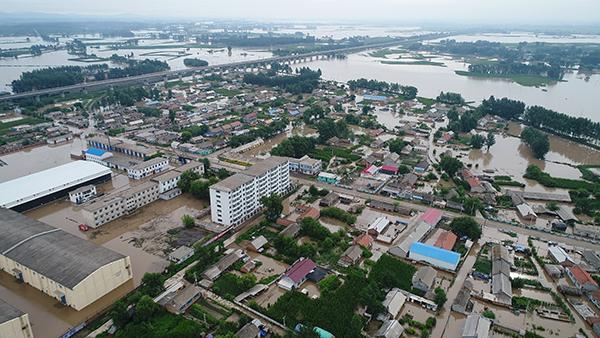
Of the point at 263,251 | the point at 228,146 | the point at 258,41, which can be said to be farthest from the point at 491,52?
the point at 263,251

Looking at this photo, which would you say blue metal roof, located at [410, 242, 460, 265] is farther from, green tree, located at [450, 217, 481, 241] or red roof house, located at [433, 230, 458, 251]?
green tree, located at [450, 217, 481, 241]

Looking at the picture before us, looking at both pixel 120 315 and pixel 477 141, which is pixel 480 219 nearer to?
pixel 477 141

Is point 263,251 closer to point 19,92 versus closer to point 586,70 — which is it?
point 19,92

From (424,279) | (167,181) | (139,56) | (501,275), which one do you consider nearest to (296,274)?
(424,279)

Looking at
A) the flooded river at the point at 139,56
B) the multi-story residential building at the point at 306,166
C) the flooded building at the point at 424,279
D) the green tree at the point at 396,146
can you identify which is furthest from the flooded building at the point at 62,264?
the flooded river at the point at 139,56

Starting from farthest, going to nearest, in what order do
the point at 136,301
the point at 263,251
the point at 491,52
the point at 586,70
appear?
Answer: the point at 491,52 < the point at 586,70 < the point at 263,251 < the point at 136,301

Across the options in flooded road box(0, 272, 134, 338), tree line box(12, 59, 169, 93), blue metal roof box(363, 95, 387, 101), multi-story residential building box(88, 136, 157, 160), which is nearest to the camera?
flooded road box(0, 272, 134, 338)

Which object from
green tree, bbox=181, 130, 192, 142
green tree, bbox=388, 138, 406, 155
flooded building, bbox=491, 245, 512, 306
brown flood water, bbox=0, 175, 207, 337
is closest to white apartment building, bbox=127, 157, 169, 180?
brown flood water, bbox=0, 175, 207, 337
